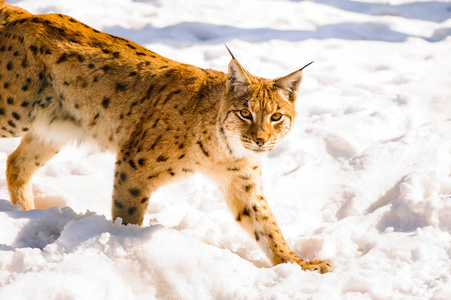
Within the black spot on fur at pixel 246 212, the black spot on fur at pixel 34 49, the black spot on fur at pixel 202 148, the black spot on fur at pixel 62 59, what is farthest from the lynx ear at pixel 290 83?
the black spot on fur at pixel 34 49

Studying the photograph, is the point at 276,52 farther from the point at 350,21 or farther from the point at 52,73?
the point at 52,73

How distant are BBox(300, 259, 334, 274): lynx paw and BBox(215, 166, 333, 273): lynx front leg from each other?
11 cm

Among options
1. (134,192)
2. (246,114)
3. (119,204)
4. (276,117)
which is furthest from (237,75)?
(119,204)

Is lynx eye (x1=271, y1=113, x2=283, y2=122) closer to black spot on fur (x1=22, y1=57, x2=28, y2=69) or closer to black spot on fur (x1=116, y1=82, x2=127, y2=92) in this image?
black spot on fur (x1=116, y1=82, x2=127, y2=92)

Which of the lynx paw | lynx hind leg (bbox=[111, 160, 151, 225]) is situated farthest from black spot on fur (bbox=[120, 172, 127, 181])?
the lynx paw

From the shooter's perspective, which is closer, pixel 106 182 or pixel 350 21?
pixel 106 182

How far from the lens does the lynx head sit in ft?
10.9

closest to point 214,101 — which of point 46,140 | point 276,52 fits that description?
point 46,140

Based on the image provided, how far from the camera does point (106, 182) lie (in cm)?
455

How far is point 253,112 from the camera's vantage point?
132 inches

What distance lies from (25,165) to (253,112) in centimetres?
198

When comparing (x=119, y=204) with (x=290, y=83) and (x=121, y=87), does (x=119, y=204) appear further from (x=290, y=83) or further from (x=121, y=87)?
(x=290, y=83)

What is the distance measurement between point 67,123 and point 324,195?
6.74 ft

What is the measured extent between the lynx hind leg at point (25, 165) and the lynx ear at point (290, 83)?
189 cm
